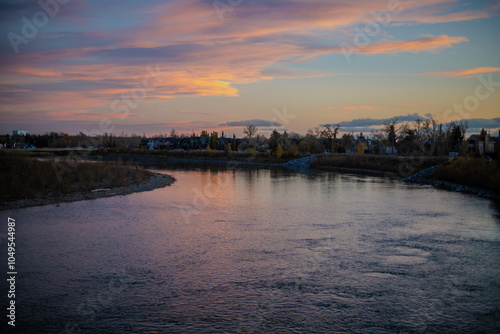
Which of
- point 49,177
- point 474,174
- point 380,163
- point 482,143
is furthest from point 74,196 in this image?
point 482,143

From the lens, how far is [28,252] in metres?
13.5

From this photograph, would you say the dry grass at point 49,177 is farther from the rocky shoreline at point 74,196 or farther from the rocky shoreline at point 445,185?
the rocky shoreline at point 445,185

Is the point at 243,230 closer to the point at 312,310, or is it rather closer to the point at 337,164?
the point at 312,310

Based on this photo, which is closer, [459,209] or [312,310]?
[312,310]

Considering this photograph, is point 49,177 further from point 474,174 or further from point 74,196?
point 474,174

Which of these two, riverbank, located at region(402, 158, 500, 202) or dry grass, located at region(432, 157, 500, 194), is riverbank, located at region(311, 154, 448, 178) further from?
dry grass, located at region(432, 157, 500, 194)

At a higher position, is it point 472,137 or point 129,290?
point 472,137

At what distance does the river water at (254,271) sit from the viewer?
8.89 m

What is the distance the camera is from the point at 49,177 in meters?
29.7

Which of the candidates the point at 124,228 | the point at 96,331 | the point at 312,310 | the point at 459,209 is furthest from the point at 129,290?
the point at 459,209

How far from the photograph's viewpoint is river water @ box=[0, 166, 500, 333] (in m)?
8.89

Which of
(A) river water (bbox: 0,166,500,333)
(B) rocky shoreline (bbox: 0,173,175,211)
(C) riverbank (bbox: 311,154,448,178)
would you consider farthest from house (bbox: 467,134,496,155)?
(B) rocky shoreline (bbox: 0,173,175,211)

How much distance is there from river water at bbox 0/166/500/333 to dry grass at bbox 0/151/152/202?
512cm

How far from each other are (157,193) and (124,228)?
13808mm
